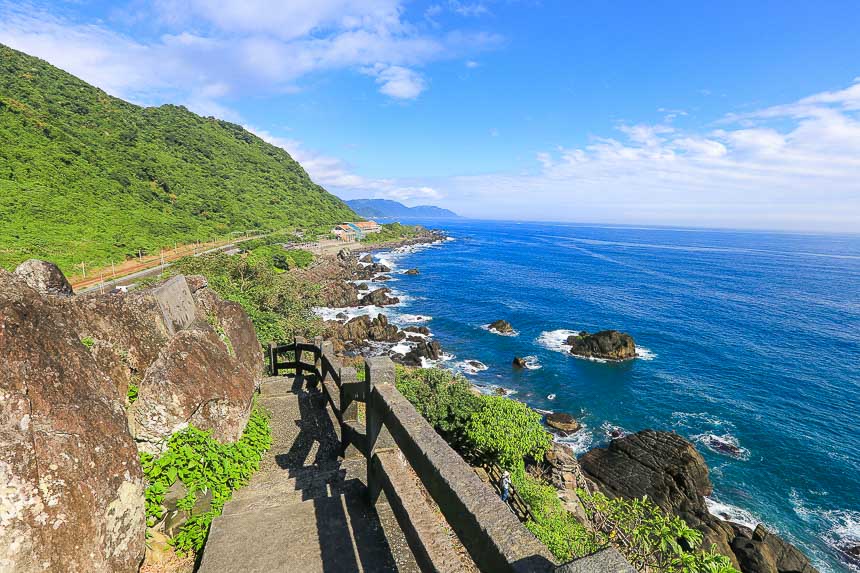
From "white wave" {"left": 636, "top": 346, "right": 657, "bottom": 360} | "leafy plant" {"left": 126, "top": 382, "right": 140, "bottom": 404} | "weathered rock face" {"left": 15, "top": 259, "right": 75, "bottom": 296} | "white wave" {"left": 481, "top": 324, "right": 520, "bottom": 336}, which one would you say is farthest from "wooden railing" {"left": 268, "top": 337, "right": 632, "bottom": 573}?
"white wave" {"left": 481, "top": 324, "right": 520, "bottom": 336}

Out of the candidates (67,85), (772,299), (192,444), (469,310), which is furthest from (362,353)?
(67,85)

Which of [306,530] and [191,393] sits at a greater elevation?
[191,393]

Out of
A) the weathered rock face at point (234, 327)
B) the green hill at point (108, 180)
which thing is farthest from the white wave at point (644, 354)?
the green hill at point (108, 180)

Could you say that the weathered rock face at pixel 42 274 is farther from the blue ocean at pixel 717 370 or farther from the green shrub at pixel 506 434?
the blue ocean at pixel 717 370

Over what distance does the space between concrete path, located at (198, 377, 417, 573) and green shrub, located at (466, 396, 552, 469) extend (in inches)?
417

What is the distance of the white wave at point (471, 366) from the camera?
35.7 m

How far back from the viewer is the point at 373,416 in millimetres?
4410

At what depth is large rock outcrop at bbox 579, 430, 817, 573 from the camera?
1655cm

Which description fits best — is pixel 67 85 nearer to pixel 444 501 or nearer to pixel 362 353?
pixel 362 353

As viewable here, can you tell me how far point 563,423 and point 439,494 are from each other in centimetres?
2729

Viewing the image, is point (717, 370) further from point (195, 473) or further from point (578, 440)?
point (195, 473)

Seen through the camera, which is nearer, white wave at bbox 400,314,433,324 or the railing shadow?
the railing shadow

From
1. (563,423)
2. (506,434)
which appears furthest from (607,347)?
(506,434)

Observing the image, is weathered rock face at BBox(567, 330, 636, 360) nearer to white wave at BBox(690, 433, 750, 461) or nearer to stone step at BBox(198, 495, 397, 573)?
white wave at BBox(690, 433, 750, 461)
